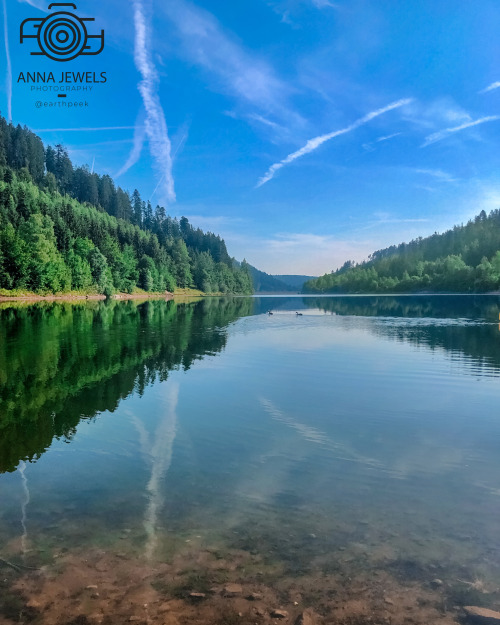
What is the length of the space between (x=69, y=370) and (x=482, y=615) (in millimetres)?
23964

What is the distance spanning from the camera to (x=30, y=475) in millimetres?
11375

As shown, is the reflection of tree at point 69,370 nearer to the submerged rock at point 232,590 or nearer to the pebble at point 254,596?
the submerged rock at point 232,590

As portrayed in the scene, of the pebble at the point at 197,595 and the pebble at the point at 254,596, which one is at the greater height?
the pebble at the point at 254,596

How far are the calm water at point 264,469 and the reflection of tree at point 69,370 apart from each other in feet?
0.47

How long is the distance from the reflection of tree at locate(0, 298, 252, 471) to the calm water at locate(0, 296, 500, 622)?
0.14m

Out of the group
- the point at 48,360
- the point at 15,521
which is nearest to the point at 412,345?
the point at 48,360

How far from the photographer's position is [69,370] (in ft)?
84.0

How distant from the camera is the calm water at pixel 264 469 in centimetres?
796

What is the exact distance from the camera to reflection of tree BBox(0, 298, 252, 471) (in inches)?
606

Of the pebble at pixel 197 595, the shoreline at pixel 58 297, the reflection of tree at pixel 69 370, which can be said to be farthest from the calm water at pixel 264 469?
the shoreline at pixel 58 297

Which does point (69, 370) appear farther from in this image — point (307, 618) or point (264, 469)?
point (307, 618)

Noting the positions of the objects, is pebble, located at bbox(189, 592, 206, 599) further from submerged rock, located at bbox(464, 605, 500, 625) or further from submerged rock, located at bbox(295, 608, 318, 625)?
submerged rock, located at bbox(464, 605, 500, 625)

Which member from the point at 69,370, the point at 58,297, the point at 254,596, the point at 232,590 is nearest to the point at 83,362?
the point at 69,370

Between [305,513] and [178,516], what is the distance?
2777 mm
